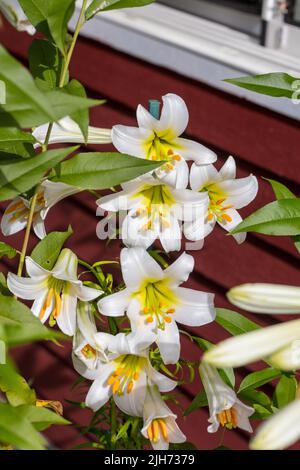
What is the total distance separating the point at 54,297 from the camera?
2.80ft

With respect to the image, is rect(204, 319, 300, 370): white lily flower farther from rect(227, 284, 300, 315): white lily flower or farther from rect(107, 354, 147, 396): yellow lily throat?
rect(107, 354, 147, 396): yellow lily throat

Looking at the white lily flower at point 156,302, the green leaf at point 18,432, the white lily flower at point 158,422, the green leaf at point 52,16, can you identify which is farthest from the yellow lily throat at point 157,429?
the green leaf at point 52,16

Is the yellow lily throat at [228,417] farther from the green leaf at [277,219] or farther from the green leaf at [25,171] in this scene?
the green leaf at [25,171]

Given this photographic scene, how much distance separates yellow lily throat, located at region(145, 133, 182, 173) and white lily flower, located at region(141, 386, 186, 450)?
0.26 metres

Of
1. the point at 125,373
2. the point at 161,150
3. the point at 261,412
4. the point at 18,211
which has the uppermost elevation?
the point at 161,150

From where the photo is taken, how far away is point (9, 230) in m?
0.89

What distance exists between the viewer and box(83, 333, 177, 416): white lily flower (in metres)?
0.84

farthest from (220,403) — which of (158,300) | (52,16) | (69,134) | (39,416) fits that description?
(52,16)

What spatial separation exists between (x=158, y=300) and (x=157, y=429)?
0.16m

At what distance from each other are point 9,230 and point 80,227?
982mm

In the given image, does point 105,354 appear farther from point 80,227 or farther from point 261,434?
point 80,227

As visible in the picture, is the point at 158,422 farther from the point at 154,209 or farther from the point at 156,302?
the point at 154,209
